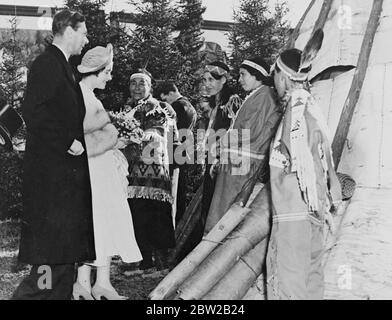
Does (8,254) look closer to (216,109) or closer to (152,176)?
(152,176)

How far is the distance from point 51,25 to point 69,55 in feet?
0.86

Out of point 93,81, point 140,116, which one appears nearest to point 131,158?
point 140,116

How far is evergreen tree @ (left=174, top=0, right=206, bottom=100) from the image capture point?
4.32m

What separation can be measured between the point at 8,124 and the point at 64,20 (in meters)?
0.69

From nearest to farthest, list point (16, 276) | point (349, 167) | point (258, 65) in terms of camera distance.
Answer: point (16, 276), point (349, 167), point (258, 65)

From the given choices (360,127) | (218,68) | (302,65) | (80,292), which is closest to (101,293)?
(80,292)

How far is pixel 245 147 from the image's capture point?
14.0 feet

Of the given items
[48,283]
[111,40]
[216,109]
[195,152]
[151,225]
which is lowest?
[48,283]

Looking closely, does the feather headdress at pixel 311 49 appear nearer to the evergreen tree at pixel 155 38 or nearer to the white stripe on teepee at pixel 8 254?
the evergreen tree at pixel 155 38

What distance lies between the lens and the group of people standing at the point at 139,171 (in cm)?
358

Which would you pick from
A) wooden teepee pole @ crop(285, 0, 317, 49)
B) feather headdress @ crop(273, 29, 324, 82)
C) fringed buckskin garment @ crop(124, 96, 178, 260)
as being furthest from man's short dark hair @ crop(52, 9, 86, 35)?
wooden teepee pole @ crop(285, 0, 317, 49)

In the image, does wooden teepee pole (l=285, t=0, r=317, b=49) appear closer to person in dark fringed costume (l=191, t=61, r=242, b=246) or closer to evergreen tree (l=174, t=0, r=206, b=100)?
person in dark fringed costume (l=191, t=61, r=242, b=246)

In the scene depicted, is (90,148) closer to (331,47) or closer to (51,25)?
(51,25)

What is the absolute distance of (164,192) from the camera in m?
4.34
